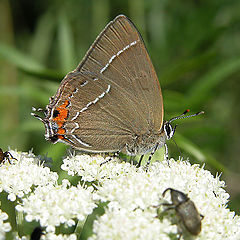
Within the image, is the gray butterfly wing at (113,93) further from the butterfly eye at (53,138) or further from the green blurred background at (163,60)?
the green blurred background at (163,60)

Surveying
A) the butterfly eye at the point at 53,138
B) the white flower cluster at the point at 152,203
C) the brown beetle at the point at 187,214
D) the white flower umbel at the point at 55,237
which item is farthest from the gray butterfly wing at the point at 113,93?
the brown beetle at the point at 187,214

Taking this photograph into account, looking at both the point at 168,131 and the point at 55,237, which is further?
the point at 168,131

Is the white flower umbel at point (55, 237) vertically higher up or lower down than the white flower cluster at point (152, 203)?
lower down

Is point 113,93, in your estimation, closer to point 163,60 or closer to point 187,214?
point 187,214

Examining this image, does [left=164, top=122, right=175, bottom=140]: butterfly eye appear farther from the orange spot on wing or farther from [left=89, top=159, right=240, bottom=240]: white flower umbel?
the orange spot on wing

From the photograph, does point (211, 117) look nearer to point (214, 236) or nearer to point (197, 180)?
point (197, 180)

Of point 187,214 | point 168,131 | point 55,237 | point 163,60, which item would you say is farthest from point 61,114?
point 163,60

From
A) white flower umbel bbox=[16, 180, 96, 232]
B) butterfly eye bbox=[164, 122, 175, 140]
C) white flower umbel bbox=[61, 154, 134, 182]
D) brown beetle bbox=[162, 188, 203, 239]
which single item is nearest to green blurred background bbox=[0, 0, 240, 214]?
butterfly eye bbox=[164, 122, 175, 140]
